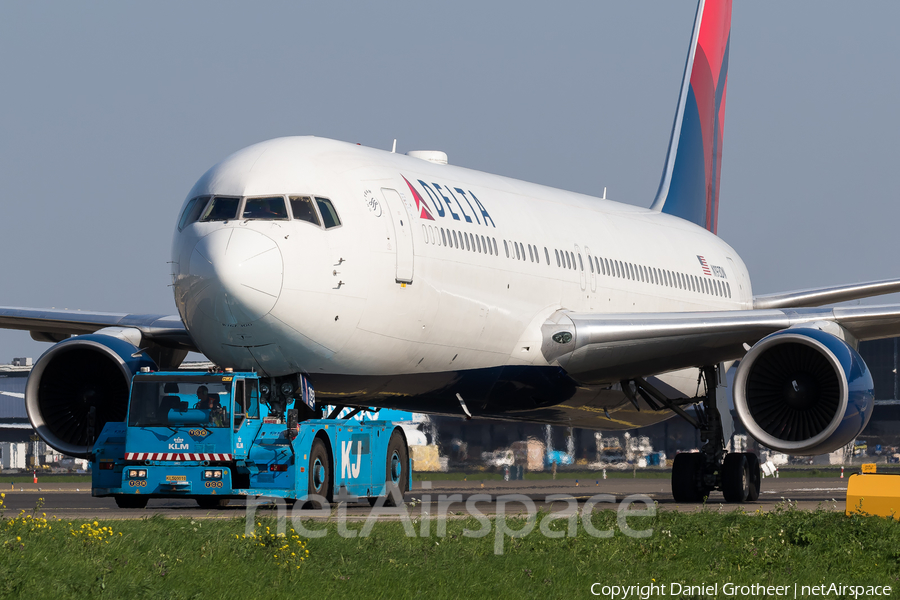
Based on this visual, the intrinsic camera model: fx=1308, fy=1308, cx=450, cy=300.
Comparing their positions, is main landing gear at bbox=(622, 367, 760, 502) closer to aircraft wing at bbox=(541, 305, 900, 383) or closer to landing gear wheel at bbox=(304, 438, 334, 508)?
aircraft wing at bbox=(541, 305, 900, 383)

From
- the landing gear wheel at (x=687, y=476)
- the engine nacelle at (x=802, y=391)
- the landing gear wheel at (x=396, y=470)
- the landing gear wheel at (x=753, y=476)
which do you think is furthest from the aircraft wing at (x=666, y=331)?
the landing gear wheel at (x=396, y=470)

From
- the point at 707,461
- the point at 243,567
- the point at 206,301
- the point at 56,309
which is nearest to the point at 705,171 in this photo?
the point at 707,461

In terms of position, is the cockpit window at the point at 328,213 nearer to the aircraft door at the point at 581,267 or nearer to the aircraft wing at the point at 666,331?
the aircraft wing at the point at 666,331

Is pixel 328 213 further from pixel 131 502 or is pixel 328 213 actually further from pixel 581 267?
pixel 581 267

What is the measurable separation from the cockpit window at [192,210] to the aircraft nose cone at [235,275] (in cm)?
65

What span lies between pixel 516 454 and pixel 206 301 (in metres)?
23.4

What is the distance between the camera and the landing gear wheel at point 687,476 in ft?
64.4

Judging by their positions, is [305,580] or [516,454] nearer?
[305,580]

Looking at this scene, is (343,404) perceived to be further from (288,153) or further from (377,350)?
(288,153)

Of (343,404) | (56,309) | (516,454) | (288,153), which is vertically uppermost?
(288,153)

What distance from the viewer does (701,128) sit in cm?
2859

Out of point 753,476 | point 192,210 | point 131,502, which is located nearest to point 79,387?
point 131,502

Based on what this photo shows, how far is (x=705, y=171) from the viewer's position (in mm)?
28547

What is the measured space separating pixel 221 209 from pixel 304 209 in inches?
36.7
